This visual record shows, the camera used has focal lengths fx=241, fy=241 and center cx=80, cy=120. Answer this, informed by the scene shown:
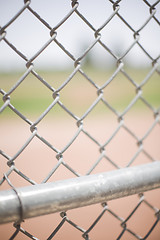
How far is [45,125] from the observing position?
28.7ft

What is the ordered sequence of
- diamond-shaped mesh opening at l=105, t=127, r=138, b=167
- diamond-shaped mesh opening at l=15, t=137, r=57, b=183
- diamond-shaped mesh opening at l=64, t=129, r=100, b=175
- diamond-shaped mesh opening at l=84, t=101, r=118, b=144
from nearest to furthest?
1. diamond-shaped mesh opening at l=15, t=137, r=57, b=183
2. diamond-shaped mesh opening at l=64, t=129, r=100, b=175
3. diamond-shaped mesh opening at l=105, t=127, r=138, b=167
4. diamond-shaped mesh opening at l=84, t=101, r=118, b=144

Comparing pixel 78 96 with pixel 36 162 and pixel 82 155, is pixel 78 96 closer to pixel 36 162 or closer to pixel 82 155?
pixel 82 155

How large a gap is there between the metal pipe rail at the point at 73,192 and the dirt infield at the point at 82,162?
157cm

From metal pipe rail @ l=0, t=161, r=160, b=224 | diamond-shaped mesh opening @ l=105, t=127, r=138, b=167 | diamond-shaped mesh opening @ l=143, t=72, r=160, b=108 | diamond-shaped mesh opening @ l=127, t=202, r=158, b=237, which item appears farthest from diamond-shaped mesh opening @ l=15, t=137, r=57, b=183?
diamond-shaped mesh opening @ l=143, t=72, r=160, b=108

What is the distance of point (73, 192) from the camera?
58 cm

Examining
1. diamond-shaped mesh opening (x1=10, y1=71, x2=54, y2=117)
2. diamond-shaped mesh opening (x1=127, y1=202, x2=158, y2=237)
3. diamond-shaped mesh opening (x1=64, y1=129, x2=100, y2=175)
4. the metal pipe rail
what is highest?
diamond-shaped mesh opening (x1=10, y1=71, x2=54, y2=117)

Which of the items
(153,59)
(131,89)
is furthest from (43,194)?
(131,89)

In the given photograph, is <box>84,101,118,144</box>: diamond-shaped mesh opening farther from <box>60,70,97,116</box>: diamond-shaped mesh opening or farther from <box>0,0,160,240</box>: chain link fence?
<box>60,70,97,116</box>: diamond-shaped mesh opening

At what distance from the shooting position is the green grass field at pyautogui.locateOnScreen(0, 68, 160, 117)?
13319 mm

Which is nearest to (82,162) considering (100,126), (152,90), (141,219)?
(141,219)

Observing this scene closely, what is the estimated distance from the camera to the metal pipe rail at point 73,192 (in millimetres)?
518

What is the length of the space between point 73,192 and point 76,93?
16.3m

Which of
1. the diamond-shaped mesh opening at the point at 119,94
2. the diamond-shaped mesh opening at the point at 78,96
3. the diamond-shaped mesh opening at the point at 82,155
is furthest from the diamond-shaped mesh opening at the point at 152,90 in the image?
the diamond-shaped mesh opening at the point at 82,155

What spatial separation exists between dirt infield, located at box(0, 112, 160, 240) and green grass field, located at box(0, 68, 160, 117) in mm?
3539
